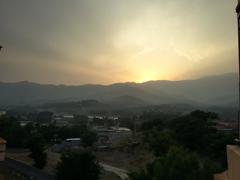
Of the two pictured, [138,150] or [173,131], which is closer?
[173,131]

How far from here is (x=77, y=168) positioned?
95.9ft

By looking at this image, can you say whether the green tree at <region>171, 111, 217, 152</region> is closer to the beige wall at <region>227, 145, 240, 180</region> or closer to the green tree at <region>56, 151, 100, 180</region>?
the green tree at <region>56, 151, 100, 180</region>

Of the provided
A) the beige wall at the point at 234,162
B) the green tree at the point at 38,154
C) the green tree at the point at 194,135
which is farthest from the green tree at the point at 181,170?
the green tree at the point at 194,135

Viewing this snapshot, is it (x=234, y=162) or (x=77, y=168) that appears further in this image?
(x=77, y=168)

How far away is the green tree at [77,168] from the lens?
2909 centimetres

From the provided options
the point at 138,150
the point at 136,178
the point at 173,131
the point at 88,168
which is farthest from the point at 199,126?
the point at 136,178

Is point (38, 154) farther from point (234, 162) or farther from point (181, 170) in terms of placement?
point (234, 162)

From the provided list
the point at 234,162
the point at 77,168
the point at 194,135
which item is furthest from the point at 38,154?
the point at 234,162

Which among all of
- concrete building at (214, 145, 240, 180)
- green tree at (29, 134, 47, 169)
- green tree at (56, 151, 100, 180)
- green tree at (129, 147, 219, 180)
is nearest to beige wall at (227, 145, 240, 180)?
concrete building at (214, 145, 240, 180)

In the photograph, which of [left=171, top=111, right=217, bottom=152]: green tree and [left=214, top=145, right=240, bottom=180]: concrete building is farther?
[left=171, top=111, right=217, bottom=152]: green tree

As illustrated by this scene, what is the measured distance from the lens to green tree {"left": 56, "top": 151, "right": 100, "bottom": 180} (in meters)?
29.1

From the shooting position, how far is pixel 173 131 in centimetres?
4778

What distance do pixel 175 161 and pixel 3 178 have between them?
11706 millimetres

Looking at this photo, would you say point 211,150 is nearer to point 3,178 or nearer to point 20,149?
point 3,178
